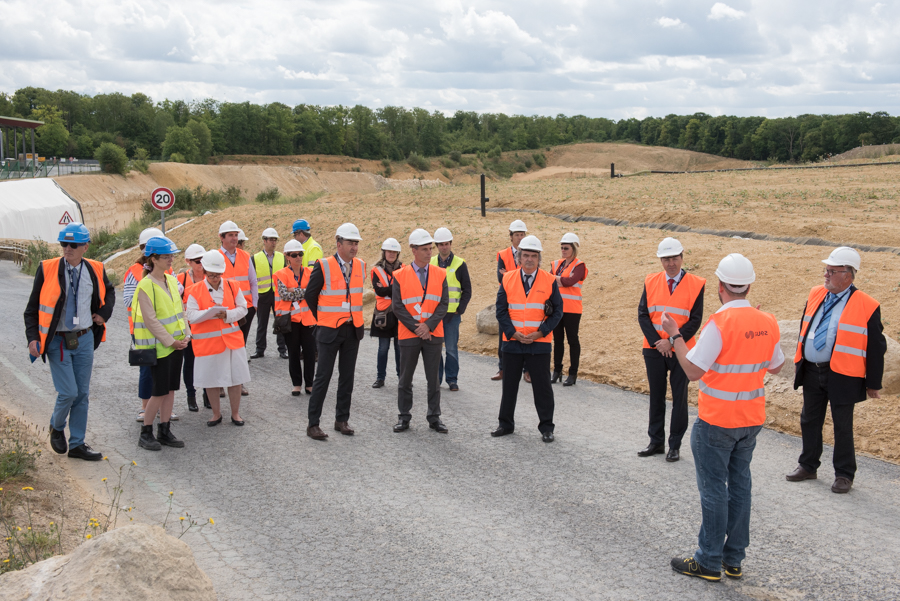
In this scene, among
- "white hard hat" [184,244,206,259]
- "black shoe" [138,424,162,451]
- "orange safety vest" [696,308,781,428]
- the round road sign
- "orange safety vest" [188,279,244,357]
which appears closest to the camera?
"orange safety vest" [696,308,781,428]

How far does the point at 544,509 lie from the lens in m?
5.95

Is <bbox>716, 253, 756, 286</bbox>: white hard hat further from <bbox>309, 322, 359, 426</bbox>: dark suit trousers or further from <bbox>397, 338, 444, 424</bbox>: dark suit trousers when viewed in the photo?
<bbox>309, 322, 359, 426</bbox>: dark suit trousers

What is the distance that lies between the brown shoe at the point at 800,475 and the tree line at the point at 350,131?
83305 millimetres

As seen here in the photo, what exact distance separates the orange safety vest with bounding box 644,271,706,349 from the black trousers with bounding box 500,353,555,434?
4.26 feet

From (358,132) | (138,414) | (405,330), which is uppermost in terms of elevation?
(358,132)

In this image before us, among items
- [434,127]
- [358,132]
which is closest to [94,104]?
[358,132]

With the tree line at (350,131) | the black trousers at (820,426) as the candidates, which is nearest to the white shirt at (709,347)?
the black trousers at (820,426)

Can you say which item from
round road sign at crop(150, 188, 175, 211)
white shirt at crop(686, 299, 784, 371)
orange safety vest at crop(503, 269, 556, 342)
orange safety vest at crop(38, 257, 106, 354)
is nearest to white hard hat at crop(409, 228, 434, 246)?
orange safety vest at crop(503, 269, 556, 342)

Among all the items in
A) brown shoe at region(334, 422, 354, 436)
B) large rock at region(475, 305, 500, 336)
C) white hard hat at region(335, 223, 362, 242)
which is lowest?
brown shoe at region(334, 422, 354, 436)

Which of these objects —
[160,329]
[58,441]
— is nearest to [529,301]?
[160,329]

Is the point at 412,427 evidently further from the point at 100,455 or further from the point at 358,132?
the point at 358,132

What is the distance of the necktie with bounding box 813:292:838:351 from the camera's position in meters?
6.61

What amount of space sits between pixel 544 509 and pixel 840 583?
218cm

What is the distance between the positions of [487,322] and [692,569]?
802 cm
